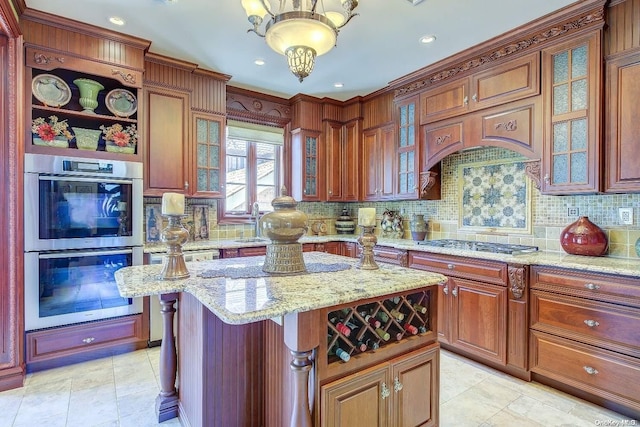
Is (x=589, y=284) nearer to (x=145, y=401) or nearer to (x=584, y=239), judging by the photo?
(x=584, y=239)

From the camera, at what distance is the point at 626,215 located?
2.54 meters

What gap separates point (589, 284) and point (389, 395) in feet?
5.27

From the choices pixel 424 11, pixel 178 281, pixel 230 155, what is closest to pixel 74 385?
pixel 178 281

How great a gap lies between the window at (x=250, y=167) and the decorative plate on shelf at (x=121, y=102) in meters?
1.19

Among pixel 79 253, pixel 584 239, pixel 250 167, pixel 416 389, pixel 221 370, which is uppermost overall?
pixel 250 167

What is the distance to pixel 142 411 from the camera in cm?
216

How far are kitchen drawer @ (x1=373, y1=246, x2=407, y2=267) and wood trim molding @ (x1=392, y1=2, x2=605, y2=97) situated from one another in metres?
1.75

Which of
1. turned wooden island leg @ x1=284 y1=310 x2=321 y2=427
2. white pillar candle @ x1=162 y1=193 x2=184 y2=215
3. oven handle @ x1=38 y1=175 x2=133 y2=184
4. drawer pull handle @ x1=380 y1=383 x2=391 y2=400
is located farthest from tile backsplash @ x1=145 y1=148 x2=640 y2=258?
turned wooden island leg @ x1=284 y1=310 x2=321 y2=427

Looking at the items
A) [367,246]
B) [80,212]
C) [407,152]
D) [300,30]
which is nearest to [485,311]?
[367,246]

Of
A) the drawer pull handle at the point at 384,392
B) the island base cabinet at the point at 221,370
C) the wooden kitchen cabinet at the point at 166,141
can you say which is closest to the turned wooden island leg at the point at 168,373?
the island base cabinet at the point at 221,370

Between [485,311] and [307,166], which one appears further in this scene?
[307,166]

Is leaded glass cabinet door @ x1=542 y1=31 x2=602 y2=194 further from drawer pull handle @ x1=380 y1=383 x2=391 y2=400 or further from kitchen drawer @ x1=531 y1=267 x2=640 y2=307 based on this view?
drawer pull handle @ x1=380 y1=383 x2=391 y2=400

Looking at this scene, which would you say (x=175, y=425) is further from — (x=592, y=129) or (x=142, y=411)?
(x=592, y=129)

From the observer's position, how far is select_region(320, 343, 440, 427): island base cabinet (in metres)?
1.40
